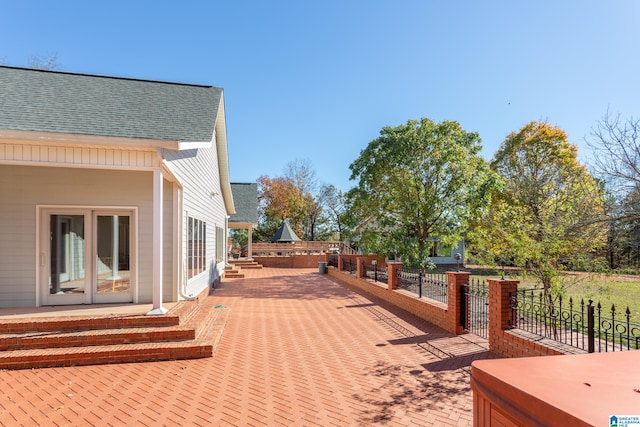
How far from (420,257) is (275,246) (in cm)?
1376

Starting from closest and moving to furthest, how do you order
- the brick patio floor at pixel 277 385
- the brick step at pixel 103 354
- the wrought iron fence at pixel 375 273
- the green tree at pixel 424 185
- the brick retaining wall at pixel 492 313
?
1. the brick patio floor at pixel 277 385
2. the brick retaining wall at pixel 492 313
3. the brick step at pixel 103 354
4. the wrought iron fence at pixel 375 273
5. the green tree at pixel 424 185

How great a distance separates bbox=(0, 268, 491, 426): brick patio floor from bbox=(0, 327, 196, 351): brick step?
53 centimetres

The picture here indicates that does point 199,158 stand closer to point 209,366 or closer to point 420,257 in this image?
point 209,366

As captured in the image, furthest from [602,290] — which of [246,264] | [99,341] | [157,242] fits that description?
[246,264]

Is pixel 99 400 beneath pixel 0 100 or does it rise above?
beneath

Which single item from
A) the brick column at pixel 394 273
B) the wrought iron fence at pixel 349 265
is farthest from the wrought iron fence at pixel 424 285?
the wrought iron fence at pixel 349 265

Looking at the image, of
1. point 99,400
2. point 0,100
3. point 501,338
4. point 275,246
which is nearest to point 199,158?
point 0,100

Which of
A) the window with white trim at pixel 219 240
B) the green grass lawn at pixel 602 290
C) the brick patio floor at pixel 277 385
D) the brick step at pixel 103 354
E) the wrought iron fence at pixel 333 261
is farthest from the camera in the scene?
the wrought iron fence at pixel 333 261

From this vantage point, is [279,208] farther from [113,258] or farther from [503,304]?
[503,304]

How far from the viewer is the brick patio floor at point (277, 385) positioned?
12.7 ft

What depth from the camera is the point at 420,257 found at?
Result: 1535cm

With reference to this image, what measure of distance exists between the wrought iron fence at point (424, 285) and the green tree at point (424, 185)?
4695 mm

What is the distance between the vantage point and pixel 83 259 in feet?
24.8

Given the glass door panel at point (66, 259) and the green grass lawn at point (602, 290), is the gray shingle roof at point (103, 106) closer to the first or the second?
the glass door panel at point (66, 259)
